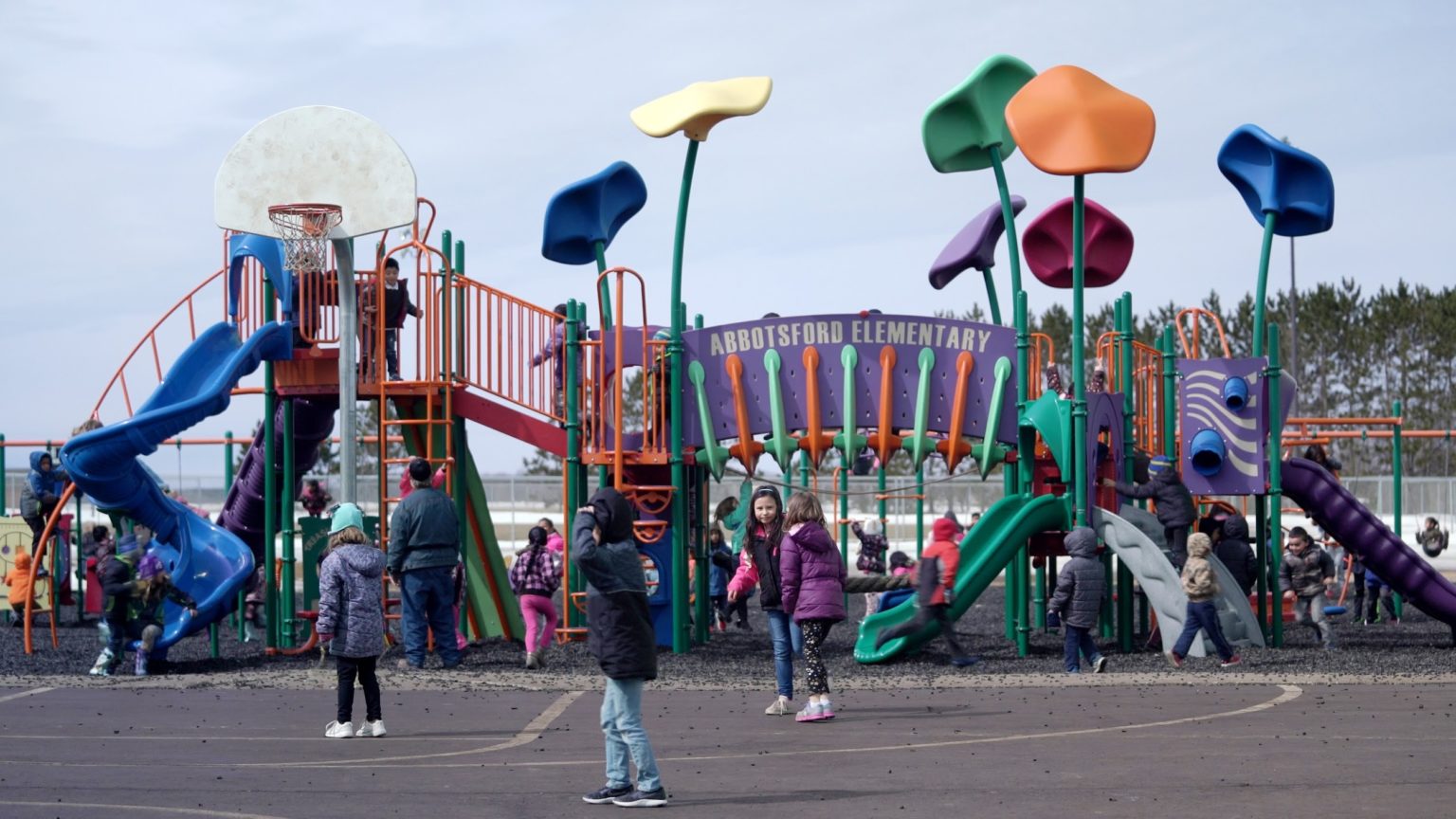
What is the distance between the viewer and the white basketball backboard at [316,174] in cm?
1853

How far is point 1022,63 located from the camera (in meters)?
20.8

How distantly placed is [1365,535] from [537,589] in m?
9.39

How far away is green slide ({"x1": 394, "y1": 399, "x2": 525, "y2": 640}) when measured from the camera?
Answer: 20.8 m

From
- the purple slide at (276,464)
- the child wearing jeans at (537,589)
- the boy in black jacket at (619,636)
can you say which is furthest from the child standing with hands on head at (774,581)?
the purple slide at (276,464)

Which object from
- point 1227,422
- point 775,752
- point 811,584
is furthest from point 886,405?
point 775,752

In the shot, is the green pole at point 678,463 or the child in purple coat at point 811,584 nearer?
the child in purple coat at point 811,584

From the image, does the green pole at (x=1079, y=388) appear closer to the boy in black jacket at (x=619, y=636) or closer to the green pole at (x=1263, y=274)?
the green pole at (x=1263, y=274)

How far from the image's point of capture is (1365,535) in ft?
68.7

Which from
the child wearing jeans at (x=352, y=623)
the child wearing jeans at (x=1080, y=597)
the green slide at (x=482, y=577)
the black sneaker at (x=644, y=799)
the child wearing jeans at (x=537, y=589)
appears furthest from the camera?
the green slide at (x=482, y=577)

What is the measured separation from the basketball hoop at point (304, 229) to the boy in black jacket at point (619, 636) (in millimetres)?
9290

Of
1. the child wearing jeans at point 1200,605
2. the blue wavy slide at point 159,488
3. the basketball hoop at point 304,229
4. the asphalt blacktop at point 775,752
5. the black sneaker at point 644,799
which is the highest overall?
the basketball hoop at point 304,229

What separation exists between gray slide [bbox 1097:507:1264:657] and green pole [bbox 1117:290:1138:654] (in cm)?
62

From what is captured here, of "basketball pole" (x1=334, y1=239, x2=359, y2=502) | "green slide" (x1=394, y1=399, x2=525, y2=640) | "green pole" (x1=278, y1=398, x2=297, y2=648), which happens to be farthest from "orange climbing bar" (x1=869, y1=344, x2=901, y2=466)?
"green pole" (x1=278, y1=398, x2=297, y2=648)

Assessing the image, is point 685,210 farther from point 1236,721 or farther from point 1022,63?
point 1236,721
